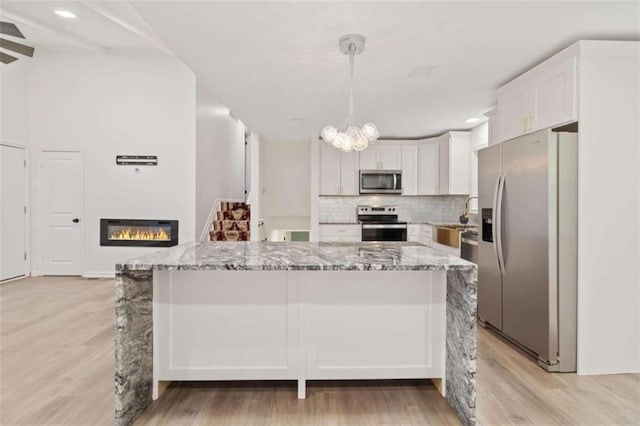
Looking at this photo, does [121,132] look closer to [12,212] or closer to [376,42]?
[12,212]

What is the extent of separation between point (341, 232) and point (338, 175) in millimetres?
962

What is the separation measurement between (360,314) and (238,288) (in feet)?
2.50

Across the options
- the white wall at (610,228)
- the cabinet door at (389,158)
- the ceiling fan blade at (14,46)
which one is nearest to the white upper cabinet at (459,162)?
the cabinet door at (389,158)

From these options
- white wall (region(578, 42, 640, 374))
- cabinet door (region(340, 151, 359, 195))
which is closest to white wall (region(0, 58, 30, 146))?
cabinet door (region(340, 151, 359, 195))

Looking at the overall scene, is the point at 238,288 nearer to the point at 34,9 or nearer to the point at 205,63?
the point at 205,63

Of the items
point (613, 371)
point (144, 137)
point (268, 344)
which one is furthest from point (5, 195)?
point (613, 371)

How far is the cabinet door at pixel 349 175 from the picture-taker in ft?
20.7

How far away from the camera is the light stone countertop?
6.33 ft

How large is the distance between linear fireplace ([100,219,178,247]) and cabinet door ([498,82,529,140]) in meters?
4.73

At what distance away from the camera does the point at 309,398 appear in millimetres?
2275

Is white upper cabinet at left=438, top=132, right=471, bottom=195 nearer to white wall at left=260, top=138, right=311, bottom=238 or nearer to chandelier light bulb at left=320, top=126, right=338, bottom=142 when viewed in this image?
white wall at left=260, top=138, right=311, bottom=238

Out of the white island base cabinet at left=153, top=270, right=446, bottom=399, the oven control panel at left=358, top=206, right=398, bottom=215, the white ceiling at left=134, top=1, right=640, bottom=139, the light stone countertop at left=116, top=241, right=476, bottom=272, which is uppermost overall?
the white ceiling at left=134, top=1, right=640, bottom=139

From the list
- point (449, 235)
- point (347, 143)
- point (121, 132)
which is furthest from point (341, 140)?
point (121, 132)

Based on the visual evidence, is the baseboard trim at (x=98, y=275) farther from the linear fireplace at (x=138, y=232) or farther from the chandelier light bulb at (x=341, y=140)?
the chandelier light bulb at (x=341, y=140)
